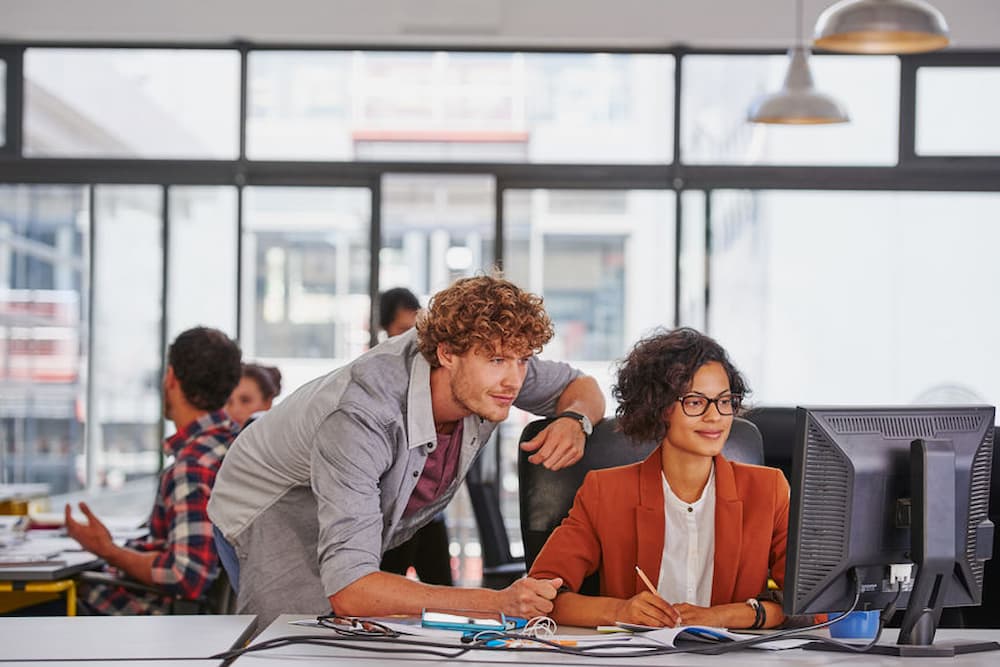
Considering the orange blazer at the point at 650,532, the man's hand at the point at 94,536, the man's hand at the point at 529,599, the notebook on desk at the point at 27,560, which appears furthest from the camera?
the notebook on desk at the point at 27,560

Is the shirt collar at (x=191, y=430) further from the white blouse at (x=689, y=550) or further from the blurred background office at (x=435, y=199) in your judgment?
the blurred background office at (x=435, y=199)

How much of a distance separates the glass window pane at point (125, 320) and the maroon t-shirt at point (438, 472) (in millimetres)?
4369

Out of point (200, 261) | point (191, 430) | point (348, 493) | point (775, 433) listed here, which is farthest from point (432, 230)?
point (348, 493)

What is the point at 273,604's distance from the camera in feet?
8.98

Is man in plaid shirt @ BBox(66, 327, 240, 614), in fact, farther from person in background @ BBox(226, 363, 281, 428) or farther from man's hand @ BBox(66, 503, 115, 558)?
person in background @ BBox(226, 363, 281, 428)

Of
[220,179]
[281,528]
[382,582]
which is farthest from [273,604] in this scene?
[220,179]

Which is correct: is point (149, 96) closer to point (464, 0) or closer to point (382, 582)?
point (464, 0)

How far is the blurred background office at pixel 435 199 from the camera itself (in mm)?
6758

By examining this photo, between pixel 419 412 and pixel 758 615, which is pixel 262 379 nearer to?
pixel 419 412

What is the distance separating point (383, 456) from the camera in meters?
2.50

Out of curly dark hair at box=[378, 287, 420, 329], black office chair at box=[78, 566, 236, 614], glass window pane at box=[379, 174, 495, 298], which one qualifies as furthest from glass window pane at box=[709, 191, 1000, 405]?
black office chair at box=[78, 566, 236, 614]

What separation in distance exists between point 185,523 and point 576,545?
129 cm

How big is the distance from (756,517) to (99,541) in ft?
6.33

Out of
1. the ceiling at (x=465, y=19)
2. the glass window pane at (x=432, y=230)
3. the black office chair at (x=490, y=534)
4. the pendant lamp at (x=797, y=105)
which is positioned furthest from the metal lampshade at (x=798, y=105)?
the black office chair at (x=490, y=534)
